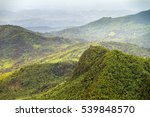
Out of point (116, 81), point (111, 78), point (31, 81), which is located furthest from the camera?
point (31, 81)

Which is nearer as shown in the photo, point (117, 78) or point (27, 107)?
point (27, 107)

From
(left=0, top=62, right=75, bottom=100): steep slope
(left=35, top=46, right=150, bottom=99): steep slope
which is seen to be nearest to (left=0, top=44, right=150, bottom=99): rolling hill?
(left=35, top=46, right=150, bottom=99): steep slope

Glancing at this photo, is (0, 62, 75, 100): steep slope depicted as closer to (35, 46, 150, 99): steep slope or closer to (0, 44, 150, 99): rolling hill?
(0, 44, 150, 99): rolling hill

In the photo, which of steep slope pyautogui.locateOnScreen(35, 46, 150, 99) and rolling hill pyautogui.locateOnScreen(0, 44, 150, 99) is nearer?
steep slope pyautogui.locateOnScreen(35, 46, 150, 99)

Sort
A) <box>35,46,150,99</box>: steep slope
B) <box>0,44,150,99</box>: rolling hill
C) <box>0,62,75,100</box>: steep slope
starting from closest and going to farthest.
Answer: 1. <box>35,46,150,99</box>: steep slope
2. <box>0,44,150,99</box>: rolling hill
3. <box>0,62,75,100</box>: steep slope

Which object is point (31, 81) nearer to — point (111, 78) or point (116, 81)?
point (111, 78)

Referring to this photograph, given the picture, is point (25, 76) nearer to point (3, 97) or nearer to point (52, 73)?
point (52, 73)

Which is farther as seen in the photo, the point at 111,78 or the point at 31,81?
the point at 31,81

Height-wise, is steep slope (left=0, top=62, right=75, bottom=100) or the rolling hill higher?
the rolling hill

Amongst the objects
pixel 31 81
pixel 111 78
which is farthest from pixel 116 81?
pixel 31 81

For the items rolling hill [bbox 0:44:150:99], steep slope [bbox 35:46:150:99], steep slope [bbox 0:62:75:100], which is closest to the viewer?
steep slope [bbox 35:46:150:99]

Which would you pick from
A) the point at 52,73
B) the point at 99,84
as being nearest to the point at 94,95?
the point at 99,84
